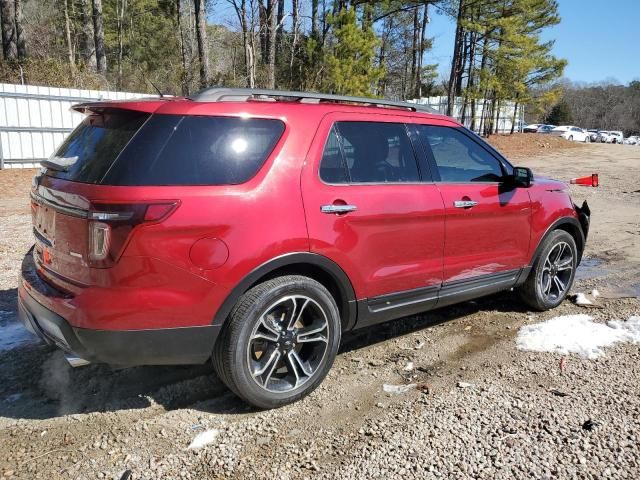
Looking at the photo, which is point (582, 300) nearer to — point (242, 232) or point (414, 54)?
point (242, 232)

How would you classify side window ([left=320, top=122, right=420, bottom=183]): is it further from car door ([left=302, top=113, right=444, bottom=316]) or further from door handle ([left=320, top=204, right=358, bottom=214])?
door handle ([left=320, top=204, right=358, bottom=214])

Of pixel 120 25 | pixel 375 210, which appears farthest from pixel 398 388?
pixel 120 25

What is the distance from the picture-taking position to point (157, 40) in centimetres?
3428

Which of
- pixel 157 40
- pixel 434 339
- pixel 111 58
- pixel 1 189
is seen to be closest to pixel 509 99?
pixel 157 40

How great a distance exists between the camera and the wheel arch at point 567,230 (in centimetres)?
494

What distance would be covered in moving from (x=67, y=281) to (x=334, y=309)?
1.56 meters

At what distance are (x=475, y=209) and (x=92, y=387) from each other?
9.96 ft

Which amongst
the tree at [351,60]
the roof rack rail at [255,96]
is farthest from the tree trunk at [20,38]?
the roof rack rail at [255,96]

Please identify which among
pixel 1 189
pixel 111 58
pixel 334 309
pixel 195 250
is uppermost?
pixel 111 58

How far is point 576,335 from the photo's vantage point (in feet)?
14.9

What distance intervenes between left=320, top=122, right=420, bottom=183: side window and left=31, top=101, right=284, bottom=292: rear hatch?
457 millimetres

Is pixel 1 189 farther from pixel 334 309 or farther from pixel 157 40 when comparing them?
pixel 157 40

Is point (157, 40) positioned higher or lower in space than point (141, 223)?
higher

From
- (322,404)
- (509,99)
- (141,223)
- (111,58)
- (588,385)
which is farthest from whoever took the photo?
(111,58)
